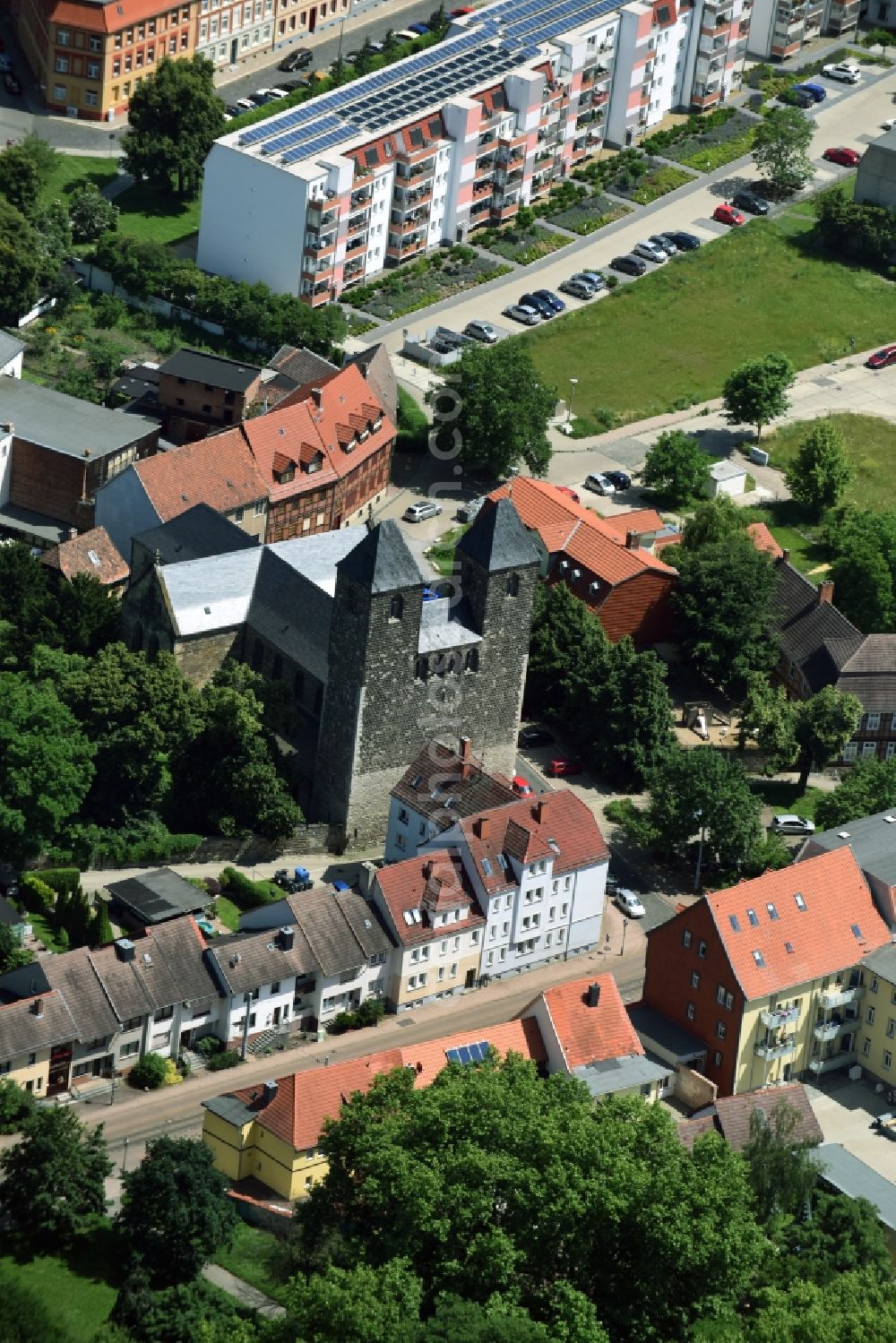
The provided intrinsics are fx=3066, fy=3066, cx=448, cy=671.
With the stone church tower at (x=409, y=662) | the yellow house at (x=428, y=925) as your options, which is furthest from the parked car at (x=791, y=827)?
the yellow house at (x=428, y=925)

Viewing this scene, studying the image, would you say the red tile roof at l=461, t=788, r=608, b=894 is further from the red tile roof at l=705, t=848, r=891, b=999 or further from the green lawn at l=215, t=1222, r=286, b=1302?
the green lawn at l=215, t=1222, r=286, b=1302

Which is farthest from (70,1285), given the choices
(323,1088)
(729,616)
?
(729,616)

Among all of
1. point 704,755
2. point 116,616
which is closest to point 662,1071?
point 704,755

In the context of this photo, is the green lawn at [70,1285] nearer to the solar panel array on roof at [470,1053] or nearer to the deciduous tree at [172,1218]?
the deciduous tree at [172,1218]

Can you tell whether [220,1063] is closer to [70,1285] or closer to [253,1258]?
[253,1258]

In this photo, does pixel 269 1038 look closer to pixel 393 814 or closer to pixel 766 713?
pixel 393 814

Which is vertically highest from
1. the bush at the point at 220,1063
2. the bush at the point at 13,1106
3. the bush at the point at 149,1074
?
the bush at the point at 13,1106
